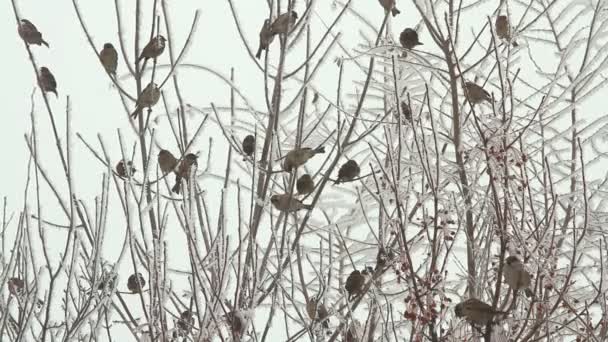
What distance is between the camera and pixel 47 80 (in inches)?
105

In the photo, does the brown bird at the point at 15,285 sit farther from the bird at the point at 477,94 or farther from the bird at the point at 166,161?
the bird at the point at 477,94

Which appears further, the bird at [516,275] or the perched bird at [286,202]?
the perched bird at [286,202]

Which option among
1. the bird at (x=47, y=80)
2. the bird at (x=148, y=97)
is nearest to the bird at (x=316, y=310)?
Result: the bird at (x=148, y=97)

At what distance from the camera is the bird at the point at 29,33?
2631 millimetres

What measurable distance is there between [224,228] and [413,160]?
1059 millimetres

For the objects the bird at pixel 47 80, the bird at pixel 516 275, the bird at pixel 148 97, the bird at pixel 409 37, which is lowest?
the bird at pixel 516 275

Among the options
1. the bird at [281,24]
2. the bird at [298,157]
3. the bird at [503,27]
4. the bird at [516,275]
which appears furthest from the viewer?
the bird at [503,27]

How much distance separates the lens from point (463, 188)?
285cm

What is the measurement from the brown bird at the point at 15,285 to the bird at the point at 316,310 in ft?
3.34

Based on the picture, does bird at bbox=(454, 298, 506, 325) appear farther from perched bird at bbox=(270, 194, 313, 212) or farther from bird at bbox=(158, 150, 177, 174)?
bird at bbox=(158, 150, 177, 174)

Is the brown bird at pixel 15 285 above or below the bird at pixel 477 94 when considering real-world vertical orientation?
below

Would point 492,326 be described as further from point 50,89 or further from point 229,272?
point 50,89

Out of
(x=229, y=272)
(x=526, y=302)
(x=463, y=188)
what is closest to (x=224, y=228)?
(x=229, y=272)

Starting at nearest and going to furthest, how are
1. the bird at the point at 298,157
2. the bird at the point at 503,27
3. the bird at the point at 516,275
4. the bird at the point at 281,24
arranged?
1. the bird at the point at 516,275
2. the bird at the point at 298,157
3. the bird at the point at 281,24
4. the bird at the point at 503,27
